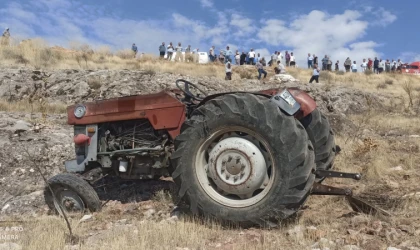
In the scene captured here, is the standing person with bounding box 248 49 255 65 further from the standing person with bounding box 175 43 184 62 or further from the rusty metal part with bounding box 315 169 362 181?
the rusty metal part with bounding box 315 169 362 181

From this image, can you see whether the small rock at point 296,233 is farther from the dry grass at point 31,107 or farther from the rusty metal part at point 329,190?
the dry grass at point 31,107

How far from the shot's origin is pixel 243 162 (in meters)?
4.06

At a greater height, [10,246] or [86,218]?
[10,246]

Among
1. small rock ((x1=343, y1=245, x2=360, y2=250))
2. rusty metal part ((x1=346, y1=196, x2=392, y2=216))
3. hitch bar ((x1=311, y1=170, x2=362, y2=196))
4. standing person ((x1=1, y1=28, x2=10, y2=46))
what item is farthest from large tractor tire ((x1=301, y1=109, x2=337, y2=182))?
standing person ((x1=1, y1=28, x2=10, y2=46))

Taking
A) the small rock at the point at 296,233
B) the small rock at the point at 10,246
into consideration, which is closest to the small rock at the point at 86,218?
the small rock at the point at 10,246

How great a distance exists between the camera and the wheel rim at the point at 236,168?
4.00m

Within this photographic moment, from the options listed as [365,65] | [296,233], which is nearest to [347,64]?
[365,65]

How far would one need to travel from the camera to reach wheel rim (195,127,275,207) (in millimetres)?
3998

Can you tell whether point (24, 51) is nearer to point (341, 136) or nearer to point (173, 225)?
point (341, 136)

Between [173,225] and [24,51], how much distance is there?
21.4 metres

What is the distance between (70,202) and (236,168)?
2.46 m

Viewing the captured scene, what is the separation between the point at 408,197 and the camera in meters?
4.54

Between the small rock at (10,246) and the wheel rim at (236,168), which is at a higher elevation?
the wheel rim at (236,168)

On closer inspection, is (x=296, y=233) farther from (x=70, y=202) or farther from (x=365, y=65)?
(x=365, y=65)
